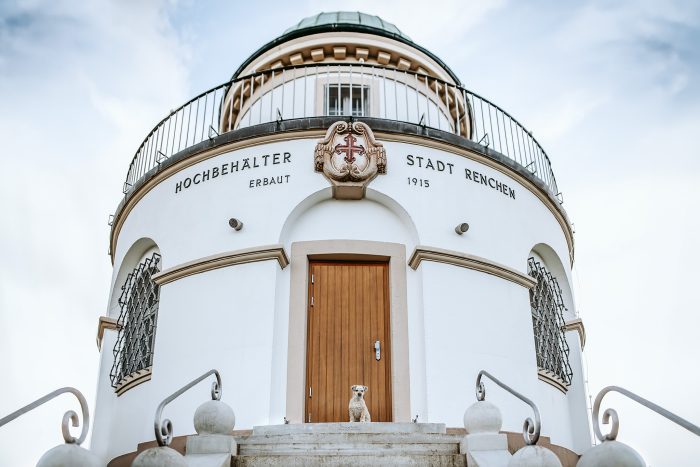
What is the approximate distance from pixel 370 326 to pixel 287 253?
5.67 feet

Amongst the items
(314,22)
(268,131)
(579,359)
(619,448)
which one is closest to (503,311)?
(579,359)

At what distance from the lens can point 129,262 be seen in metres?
14.4

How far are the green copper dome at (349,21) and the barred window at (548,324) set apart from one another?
6.50m

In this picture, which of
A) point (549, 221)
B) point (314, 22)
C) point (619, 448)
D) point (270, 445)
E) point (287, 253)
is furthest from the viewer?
point (314, 22)

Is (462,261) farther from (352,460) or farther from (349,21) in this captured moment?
(349,21)

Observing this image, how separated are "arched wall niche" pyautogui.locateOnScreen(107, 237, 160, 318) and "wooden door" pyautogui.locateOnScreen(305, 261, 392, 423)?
349 centimetres

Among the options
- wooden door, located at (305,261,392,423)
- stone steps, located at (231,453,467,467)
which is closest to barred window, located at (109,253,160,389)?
wooden door, located at (305,261,392,423)

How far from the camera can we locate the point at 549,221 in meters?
14.4

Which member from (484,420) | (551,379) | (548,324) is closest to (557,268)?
(548,324)

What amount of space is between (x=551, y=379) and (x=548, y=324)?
1211 mm

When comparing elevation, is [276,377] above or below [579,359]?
below

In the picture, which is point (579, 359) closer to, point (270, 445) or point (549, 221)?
point (549, 221)

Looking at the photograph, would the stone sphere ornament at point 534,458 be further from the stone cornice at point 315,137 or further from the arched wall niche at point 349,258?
the stone cornice at point 315,137

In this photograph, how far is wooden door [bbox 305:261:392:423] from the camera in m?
11.4
